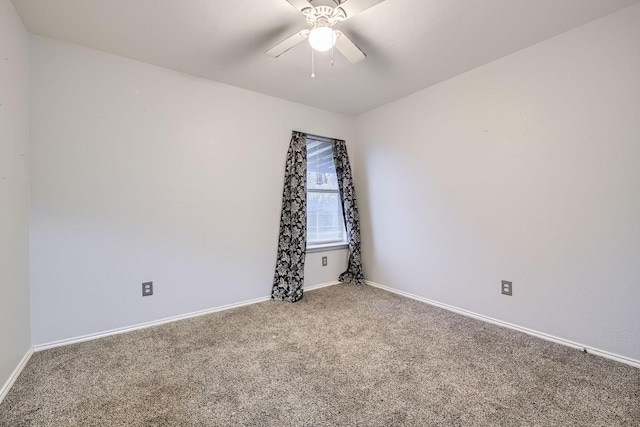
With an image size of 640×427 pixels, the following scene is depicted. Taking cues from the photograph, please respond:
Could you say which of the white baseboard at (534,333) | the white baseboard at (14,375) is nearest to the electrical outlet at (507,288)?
the white baseboard at (534,333)

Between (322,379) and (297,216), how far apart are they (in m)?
1.77

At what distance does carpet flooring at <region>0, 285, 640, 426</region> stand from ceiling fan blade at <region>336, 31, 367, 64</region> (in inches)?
79.2

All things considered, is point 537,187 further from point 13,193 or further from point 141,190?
point 13,193

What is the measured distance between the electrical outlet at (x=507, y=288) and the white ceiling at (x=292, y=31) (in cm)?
185

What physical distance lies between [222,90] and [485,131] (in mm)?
2457

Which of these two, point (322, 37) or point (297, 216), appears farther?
point (297, 216)

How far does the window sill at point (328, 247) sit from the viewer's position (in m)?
3.35

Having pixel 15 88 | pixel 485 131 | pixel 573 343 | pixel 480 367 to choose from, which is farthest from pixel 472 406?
pixel 15 88

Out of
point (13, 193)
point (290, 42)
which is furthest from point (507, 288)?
point (13, 193)

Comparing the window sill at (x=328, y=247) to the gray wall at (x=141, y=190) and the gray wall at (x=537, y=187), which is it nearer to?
the gray wall at (x=141, y=190)

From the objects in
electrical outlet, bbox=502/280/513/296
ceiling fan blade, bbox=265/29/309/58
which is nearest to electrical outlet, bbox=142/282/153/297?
ceiling fan blade, bbox=265/29/309/58

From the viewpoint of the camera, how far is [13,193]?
1.67 meters

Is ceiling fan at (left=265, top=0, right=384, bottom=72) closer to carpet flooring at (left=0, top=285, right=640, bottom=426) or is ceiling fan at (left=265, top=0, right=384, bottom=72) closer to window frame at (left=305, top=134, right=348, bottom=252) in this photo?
window frame at (left=305, top=134, right=348, bottom=252)

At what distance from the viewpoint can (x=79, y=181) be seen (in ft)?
6.86
